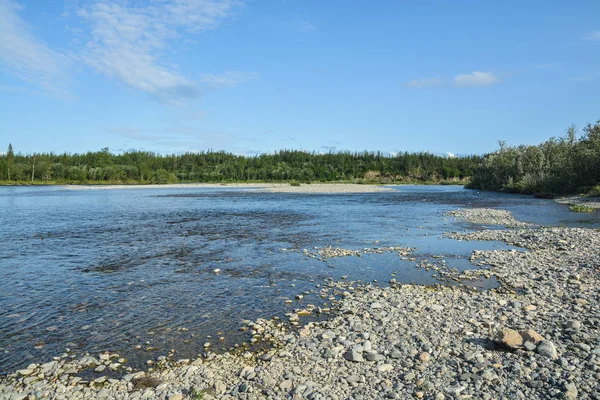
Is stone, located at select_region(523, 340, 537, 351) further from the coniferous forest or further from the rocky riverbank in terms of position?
the coniferous forest

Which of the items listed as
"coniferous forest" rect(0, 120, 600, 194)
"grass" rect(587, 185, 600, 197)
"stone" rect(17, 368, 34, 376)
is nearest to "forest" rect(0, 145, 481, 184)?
"coniferous forest" rect(0, 120, 600, 194)

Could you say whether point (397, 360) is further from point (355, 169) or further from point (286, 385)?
point (355, 169)

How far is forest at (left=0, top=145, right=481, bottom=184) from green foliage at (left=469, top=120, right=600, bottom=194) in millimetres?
66871

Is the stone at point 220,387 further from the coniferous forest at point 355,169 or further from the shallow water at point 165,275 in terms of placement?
the coniferous forest at point 355,169

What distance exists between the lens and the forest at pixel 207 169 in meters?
147

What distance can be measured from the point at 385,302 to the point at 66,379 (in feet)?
27.3

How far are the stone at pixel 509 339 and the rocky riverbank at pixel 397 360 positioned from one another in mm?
22

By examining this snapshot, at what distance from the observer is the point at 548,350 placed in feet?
26.0

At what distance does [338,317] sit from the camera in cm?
1074

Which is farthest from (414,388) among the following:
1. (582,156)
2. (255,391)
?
(582,156)

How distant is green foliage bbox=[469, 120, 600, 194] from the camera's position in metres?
57.6

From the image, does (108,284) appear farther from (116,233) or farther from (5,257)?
(116,233)

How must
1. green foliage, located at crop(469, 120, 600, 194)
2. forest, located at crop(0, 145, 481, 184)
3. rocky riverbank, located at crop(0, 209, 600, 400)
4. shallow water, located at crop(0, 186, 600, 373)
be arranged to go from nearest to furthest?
rocky riverbank, located at crop(0, 209, 600, 400)
shallow water, located at crop(0, 186, 600, 373)
green foliage, located at crop(469, 120, 600, 194)
forest, located at crop(0, 145, 481, 184)

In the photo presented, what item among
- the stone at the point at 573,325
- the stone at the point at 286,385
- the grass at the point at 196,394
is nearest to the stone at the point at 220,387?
the grass at the point at 196,394
